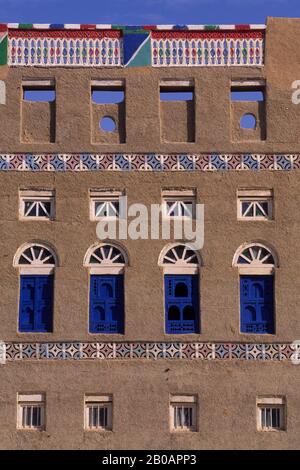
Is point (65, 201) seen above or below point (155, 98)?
below

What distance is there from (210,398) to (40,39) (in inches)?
229

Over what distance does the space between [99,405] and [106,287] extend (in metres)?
1.69

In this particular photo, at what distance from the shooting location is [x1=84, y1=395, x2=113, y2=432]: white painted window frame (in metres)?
24.6

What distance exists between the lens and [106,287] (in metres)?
25.1

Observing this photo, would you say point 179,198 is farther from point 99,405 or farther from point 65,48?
point 99,405

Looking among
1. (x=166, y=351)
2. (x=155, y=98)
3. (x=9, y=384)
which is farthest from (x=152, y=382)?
(x=155, y=98)

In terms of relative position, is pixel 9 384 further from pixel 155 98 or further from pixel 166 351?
pixel 155 98

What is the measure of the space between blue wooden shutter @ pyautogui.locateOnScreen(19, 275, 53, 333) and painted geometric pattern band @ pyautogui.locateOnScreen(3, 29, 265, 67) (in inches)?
126

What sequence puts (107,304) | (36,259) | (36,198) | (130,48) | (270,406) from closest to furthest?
1. (270,406)
2. (107,304)
3. (36,259)
4. (36,198)
5. (130,48)

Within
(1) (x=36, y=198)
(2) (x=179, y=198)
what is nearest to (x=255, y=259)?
(2) (x=179, y=198)

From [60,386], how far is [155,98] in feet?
14.5

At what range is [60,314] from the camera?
81.6 ft

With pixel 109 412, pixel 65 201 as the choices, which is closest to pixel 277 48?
pixel 65 201
